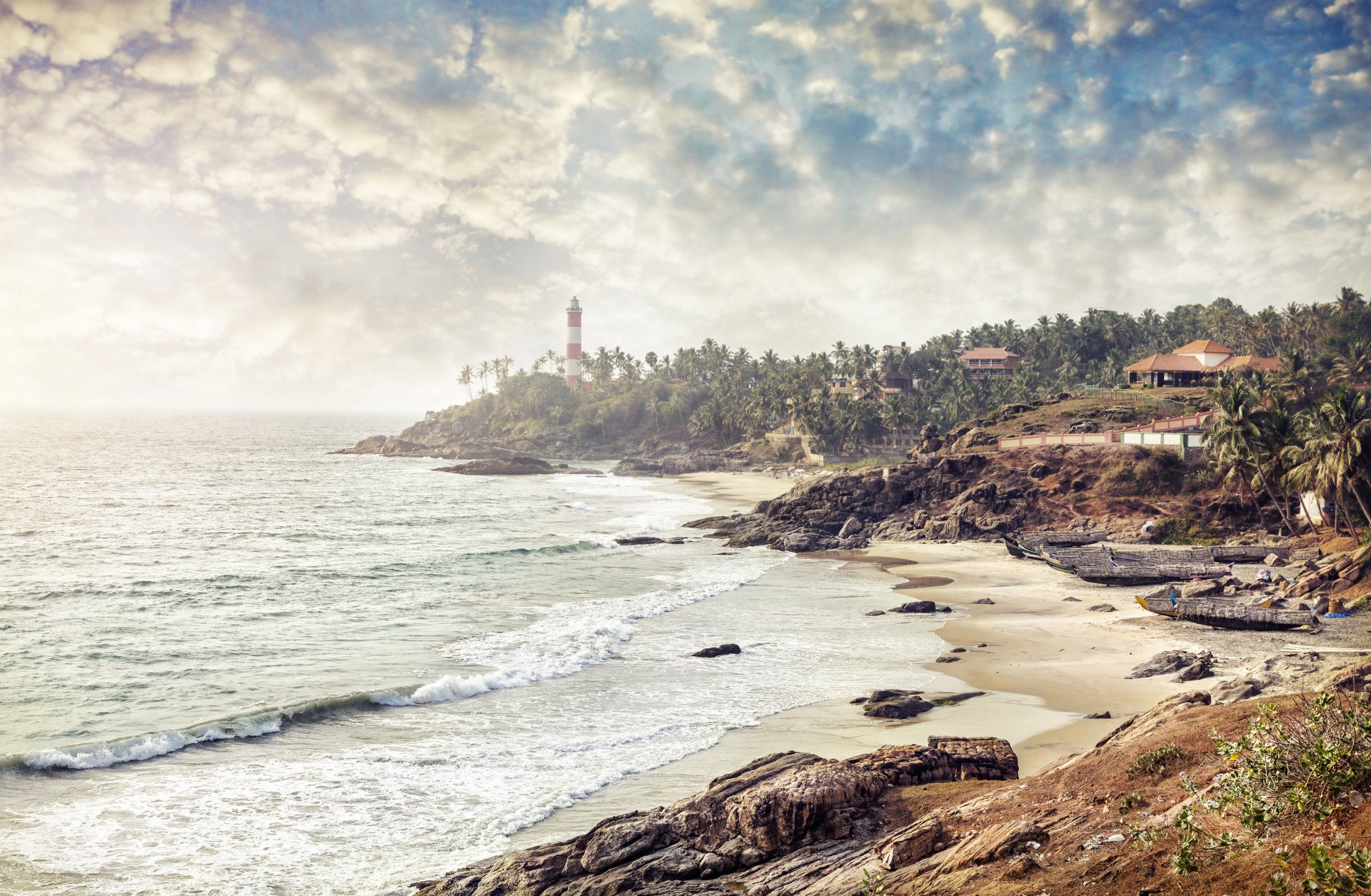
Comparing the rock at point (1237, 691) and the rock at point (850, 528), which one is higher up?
the rock at point (1237, 691)

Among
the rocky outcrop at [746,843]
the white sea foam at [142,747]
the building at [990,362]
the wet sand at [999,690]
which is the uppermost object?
the building at [990,362]

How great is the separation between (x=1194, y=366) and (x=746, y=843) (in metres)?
A: 98.5

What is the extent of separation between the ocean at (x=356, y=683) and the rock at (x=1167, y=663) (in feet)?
23.8

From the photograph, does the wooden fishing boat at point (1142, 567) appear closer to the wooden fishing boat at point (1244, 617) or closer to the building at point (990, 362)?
the wooden fishing boat at point (1244, 617)

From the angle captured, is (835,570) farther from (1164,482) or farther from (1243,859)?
(1243,859)

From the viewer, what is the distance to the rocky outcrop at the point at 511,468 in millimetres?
129500

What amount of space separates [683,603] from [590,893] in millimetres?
28739

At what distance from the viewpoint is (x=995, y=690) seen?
2727 centimetres

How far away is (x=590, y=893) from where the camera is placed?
13.1m

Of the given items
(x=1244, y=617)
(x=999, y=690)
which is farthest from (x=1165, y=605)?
(x=999, y=690)

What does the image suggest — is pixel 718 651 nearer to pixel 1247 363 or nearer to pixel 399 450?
pixel 1247 363

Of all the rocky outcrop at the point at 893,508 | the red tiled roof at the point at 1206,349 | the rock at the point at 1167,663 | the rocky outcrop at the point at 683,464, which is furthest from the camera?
the rocky outcrop at the point at 683,464

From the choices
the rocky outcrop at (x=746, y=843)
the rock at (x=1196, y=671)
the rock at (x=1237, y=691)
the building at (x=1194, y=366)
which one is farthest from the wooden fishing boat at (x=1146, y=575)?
the building at (x=1194, y=366)

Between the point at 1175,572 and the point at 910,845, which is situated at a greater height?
the point at 910,845
